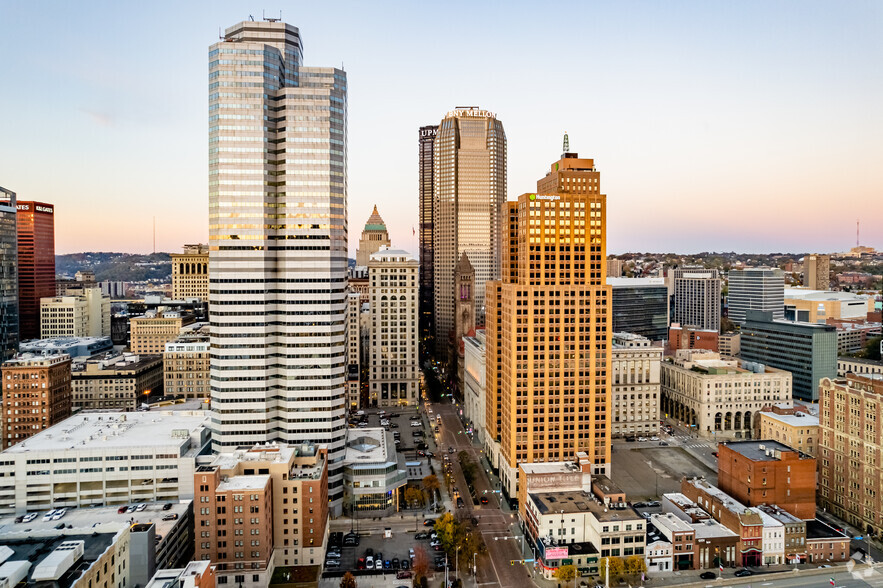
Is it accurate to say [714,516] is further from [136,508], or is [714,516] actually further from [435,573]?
[136,508]

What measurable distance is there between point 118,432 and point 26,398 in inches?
1889

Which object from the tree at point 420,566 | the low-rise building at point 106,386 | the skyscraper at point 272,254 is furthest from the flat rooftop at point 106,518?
the low-rise building at point 106,386

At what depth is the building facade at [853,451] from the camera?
10206 centimetres

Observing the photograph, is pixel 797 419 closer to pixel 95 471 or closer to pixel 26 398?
pixel 95 471

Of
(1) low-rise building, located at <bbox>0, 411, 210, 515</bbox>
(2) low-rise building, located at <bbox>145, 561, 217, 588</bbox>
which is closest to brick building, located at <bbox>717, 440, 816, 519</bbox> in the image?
(2) low-rise building, located at <bbox>145, 561, 217, 588</bbox>

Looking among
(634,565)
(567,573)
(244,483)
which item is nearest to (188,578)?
(244,483)

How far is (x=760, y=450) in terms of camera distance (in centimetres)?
11181

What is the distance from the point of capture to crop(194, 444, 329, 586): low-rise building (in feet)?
284

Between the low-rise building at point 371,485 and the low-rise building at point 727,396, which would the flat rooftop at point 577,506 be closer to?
the low-rise building at point 371,485

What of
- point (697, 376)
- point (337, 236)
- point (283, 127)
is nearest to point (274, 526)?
point (337, 236)

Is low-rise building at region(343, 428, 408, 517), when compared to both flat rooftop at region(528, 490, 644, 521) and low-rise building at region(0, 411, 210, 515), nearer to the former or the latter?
flat rooftop at region(528, 490, 644, 521)

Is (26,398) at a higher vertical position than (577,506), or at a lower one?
higher

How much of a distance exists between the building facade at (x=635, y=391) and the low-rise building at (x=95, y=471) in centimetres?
10529

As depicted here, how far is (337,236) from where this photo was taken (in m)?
119
